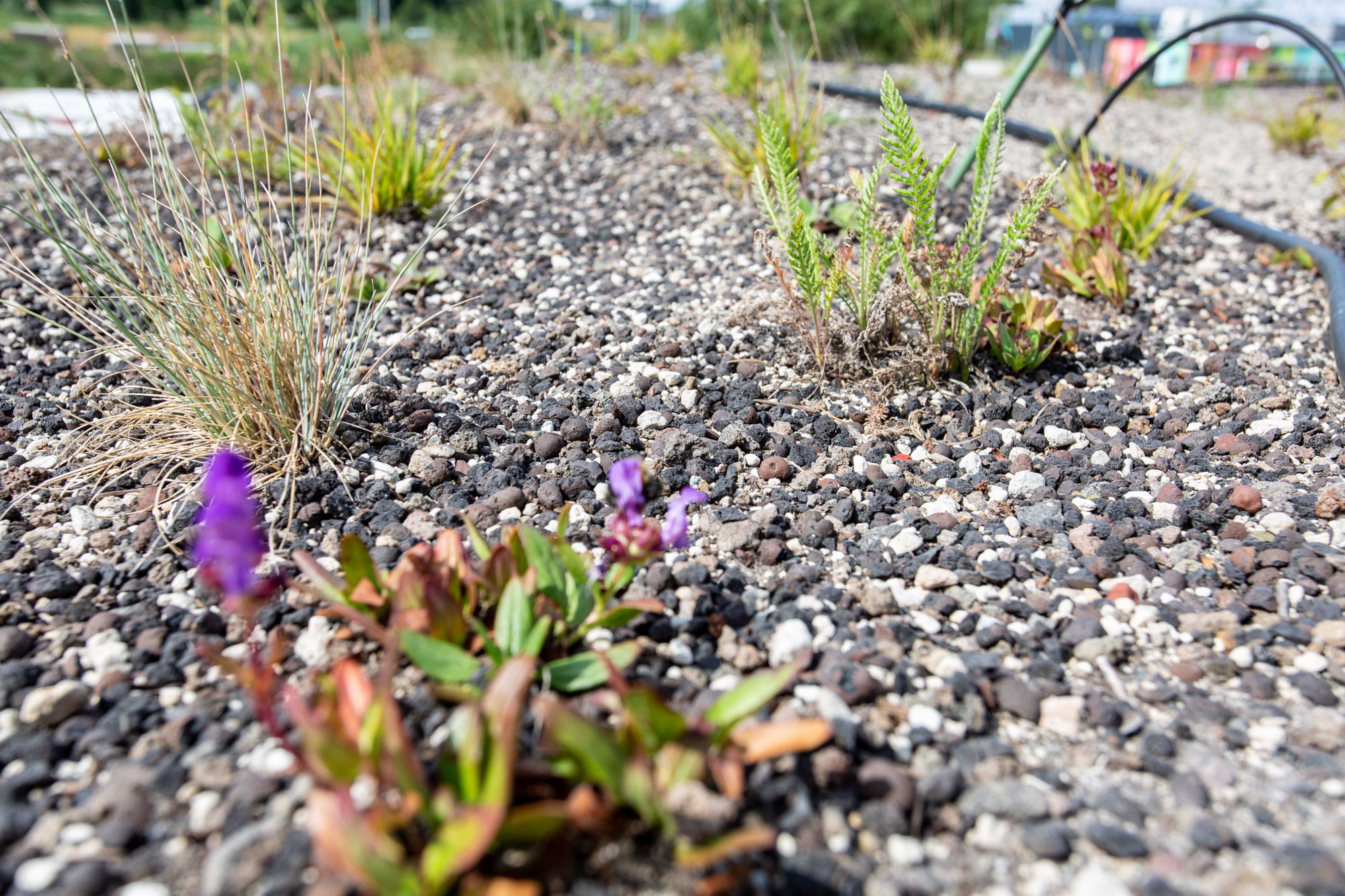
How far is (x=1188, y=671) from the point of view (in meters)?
1.26

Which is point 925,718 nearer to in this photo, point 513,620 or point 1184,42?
point 513,620

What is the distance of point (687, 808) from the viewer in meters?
0.89

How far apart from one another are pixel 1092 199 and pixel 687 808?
2546mm

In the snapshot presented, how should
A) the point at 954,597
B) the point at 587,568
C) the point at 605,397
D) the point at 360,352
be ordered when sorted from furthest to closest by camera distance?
the point at 605,397 < the point at 360,352 < the point at 954,597 < the point at 587,568

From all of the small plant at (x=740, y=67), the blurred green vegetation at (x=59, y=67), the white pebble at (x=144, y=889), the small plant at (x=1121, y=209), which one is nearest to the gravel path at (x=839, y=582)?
the white pebble at (x=144, y=889)

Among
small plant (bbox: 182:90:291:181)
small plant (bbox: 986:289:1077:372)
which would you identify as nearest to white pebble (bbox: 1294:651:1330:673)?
small plant (bbox: 986:289:1077:372)

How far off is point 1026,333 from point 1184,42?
5010mm

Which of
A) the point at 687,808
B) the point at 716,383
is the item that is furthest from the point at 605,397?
the point at 687,808

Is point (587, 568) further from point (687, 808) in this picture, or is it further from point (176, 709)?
point (176, 709)

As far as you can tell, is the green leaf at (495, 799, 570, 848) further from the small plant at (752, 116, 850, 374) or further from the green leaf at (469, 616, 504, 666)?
the small plant at (752, 116, 850, 374)

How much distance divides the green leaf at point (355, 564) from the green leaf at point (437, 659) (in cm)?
17

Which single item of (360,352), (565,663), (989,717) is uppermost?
(360,352)

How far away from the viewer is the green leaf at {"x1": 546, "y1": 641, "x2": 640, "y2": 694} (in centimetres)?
112

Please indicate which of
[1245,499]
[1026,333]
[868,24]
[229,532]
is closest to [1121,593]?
[1245,499]
